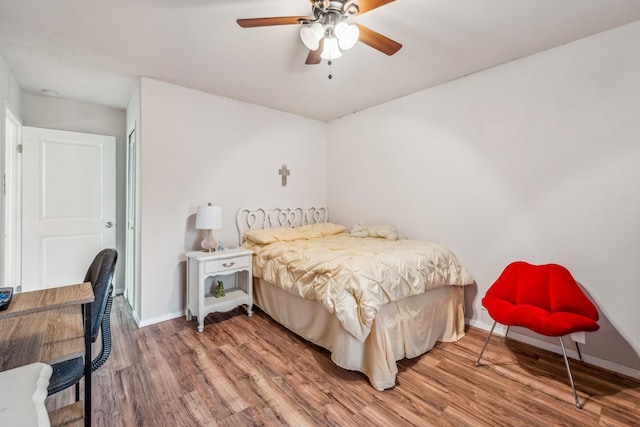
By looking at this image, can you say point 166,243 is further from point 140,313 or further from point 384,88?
point 384,88

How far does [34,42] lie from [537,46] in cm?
397

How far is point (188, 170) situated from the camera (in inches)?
122

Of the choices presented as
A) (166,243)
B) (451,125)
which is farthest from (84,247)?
(451,125)

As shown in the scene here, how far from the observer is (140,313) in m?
2.85

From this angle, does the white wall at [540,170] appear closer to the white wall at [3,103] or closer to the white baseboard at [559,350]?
the white baseboard at [559,350]

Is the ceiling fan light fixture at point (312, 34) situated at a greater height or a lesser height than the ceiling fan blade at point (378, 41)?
lesser

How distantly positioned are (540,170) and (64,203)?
495cm

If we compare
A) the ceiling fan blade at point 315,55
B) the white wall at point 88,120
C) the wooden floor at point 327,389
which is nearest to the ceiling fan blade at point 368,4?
the ceiling fan blade at point 315,55

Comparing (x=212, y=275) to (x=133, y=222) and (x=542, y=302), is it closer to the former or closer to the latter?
(x=133, y=222)

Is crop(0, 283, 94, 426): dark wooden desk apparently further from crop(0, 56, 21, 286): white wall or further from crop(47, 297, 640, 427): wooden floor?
crop(0, 56, 21, 286): white wall

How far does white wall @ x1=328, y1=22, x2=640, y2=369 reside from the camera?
208 centimetres

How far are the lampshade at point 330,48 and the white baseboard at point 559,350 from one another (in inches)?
108

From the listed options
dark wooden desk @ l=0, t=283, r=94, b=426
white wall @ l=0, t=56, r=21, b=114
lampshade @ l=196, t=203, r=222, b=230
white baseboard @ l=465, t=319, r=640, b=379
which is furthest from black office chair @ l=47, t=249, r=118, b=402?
white baseboard @ l=465, t=319, r=640, b=379

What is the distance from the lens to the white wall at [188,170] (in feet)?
9.37
